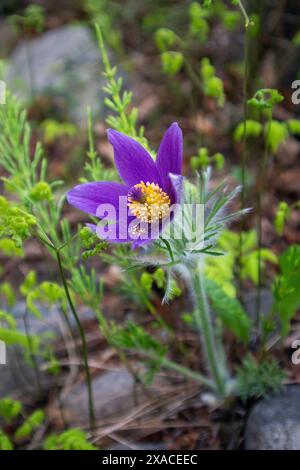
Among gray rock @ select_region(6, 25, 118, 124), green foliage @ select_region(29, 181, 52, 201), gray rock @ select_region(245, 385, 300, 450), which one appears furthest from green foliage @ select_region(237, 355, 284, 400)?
gray rock @ select_region(6, 25, 118, 124)

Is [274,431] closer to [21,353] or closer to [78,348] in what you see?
[78,348]

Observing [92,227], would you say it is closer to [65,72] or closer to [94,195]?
[94,195]

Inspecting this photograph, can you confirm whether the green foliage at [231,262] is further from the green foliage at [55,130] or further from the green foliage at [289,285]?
the green foliage at [55,130]

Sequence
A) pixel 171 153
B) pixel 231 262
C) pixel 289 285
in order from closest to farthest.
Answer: pixel 171 153 < pixel 289 285 < pixel 231 262

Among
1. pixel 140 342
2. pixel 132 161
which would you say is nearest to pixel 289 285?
pixel 140 342

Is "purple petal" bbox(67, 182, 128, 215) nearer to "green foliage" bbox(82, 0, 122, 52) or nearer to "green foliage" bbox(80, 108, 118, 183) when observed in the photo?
"green foliage" bbox(80, 108, 118, 183)
